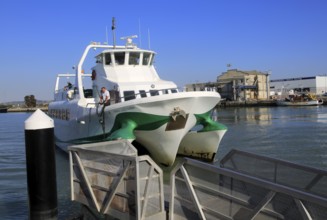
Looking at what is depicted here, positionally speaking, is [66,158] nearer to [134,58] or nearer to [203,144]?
[134,58]

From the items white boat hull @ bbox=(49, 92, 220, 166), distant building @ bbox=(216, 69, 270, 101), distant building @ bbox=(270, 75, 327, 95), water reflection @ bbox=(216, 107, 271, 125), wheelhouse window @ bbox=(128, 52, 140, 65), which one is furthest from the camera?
distant building @ bbox=(270, 75, 327, 95)

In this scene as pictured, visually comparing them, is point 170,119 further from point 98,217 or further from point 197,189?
point 197,189

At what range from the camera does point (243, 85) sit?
10156cm

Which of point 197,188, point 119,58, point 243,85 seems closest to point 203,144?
point 119,58

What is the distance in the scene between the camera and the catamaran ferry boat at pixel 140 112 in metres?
14.1

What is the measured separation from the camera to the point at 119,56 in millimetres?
18438

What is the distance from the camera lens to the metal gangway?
4.34 metres

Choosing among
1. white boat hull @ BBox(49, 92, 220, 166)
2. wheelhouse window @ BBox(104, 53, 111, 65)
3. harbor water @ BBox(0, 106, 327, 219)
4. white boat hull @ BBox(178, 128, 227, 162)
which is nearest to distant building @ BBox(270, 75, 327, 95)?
harbor water @ BBox(0, 106, 327, 219)

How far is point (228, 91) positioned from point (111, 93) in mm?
91084

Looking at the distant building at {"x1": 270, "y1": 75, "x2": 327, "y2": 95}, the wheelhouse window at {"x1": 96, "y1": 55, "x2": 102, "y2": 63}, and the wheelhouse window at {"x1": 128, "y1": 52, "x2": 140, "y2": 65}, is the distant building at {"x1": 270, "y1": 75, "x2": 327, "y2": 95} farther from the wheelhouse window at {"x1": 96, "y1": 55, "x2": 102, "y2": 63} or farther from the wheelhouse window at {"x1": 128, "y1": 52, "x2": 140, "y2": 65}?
the wheelhouse window at {"x1": 96, "y1": 55, "x2": 102, "y2": 63}

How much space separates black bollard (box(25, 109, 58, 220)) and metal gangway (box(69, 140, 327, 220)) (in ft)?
1.75

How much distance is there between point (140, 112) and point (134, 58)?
5346mm

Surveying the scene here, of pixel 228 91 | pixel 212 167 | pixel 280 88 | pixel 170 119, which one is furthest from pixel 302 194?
pixel 280 88

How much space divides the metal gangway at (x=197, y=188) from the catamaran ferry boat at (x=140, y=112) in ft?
21.5
